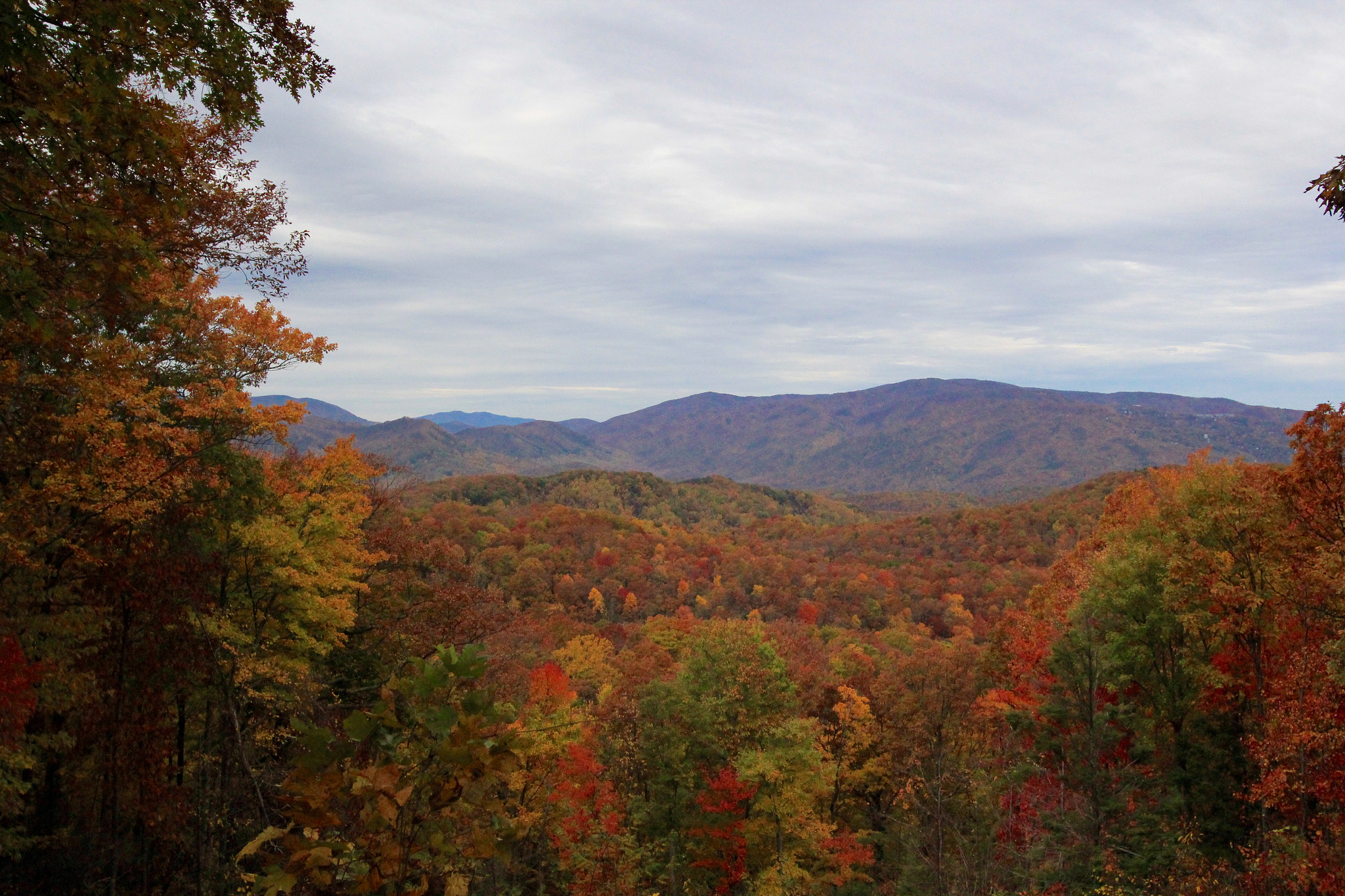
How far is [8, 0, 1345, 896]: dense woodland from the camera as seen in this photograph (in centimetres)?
474

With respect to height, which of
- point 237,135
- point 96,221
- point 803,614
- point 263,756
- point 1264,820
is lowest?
point 803,614

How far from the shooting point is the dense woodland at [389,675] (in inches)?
187

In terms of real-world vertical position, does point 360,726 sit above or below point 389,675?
above

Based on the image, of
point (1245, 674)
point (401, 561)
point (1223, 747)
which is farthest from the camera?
point (401, 561)

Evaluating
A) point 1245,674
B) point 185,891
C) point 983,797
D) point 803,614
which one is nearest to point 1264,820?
point 1245,674

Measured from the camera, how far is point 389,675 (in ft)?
38.1

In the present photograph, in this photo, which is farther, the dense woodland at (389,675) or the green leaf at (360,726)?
the dense woodland at (389,675)

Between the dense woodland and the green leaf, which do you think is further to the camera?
the dense woodland

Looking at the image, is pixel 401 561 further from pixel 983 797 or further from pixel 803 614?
pixel 803 614

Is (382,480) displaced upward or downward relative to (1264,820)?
upward

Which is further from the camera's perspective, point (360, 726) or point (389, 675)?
point (389, 675)

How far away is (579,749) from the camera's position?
2423cm

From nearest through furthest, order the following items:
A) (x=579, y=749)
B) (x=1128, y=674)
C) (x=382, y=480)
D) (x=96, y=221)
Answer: (x=96, y=221), (x=1128, y=674), (x=579, y=749), (x=382, y=480)

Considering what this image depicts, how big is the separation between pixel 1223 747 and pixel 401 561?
21.2 meters
